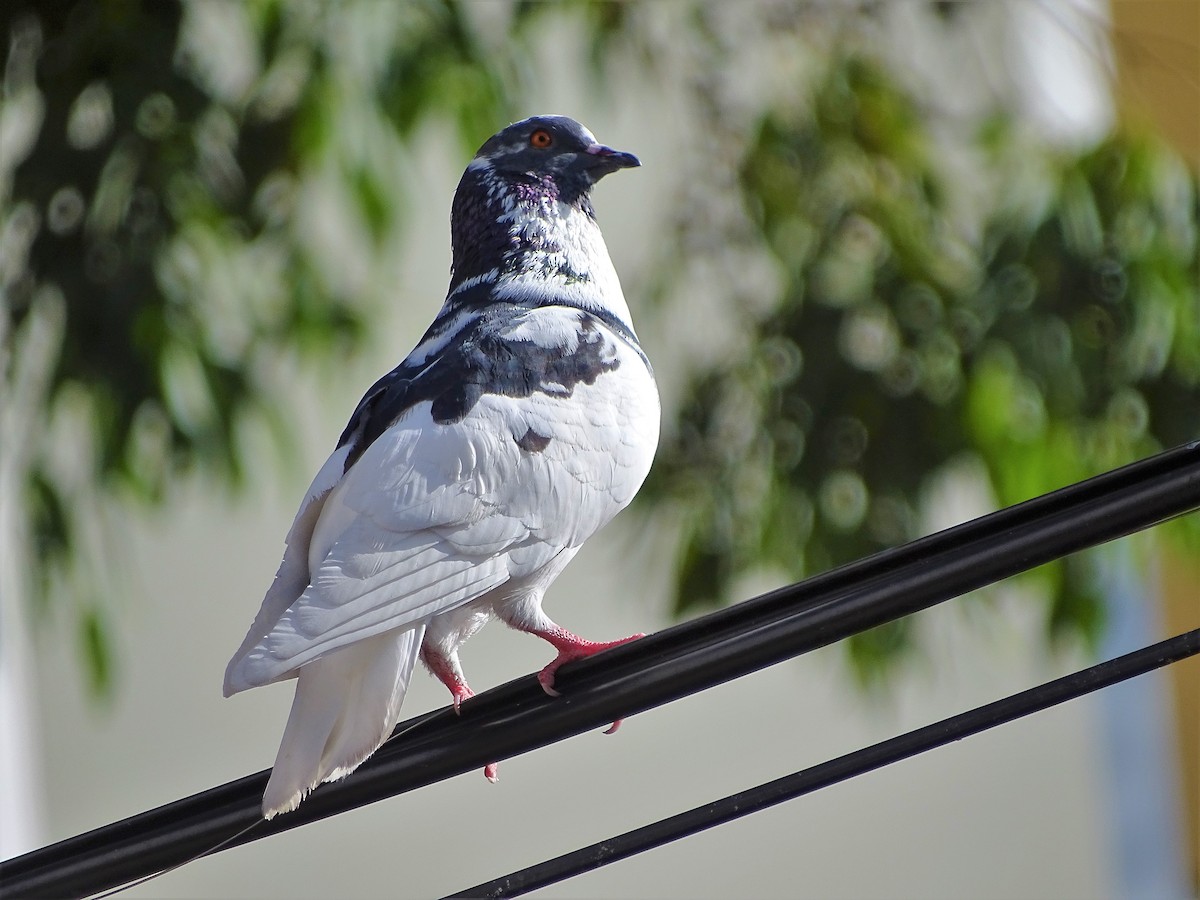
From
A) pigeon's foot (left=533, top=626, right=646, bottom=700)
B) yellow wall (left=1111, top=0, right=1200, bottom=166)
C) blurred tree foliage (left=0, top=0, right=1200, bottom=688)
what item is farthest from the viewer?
yellow wall (left=1111, top=0, right=1200, bottom=166)

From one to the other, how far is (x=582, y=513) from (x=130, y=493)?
137 cm

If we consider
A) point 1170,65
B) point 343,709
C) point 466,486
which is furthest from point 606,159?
point 1170,65

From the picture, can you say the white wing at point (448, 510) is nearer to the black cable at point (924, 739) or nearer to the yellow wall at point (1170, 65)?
the black cable at point (924, 739)

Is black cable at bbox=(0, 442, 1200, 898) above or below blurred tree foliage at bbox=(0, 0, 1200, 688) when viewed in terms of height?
below

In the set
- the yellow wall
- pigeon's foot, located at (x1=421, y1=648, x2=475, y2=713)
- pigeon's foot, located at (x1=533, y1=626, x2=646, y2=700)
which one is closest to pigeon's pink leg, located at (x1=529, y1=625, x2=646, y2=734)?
pigeon's foot, located at (x1=533, y1=626, x2=646, y2=700)

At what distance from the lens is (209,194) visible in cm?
292

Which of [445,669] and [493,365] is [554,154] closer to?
[493,365]

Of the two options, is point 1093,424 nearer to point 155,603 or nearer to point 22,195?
point 22,195

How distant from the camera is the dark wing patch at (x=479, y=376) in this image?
5.70ft

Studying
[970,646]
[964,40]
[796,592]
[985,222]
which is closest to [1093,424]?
[985,222]

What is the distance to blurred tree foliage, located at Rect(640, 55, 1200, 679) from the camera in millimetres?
2848

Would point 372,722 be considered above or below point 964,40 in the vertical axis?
below

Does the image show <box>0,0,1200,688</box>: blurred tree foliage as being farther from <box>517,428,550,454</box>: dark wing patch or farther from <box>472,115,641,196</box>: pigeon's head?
<box>517,428,550,454</box>: dark wing patch

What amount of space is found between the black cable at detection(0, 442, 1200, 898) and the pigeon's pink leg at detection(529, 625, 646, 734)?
0.04 ft
